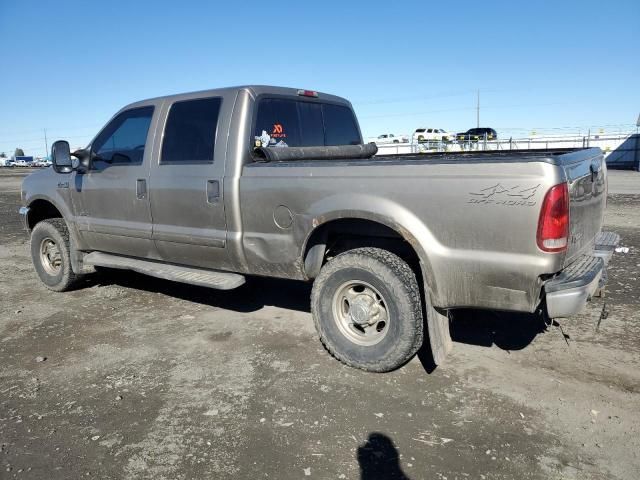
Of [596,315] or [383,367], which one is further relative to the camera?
[596,315]

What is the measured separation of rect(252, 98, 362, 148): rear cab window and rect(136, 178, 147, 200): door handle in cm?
126

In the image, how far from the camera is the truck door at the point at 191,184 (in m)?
4.36

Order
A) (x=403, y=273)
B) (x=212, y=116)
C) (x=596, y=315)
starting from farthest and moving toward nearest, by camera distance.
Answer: (x=596, y=315) < (x=212, y=116) < (x=403, y=273)

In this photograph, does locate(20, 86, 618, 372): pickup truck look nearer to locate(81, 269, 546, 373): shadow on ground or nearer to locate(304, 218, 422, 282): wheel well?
locate(304, 218, 422, 282): wheel well

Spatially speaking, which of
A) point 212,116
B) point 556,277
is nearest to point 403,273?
point 556,277

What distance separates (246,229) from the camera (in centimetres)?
420

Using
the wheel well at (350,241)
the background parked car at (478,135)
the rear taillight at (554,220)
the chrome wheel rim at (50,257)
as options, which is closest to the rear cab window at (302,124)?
the wheel well at (350,241)

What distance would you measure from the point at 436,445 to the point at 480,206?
1.39m

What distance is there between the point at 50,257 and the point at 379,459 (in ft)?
16.5

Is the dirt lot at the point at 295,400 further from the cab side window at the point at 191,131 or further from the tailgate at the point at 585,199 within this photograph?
the cab side window at the point at 191,131

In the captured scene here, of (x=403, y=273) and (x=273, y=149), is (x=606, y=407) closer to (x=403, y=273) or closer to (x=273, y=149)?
(x=403, y=273)

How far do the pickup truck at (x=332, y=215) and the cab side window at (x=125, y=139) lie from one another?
0.05 ft

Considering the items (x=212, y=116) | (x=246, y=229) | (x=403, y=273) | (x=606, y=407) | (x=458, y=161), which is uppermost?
(x=212, y=116)

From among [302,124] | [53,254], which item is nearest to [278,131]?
[302,124]
